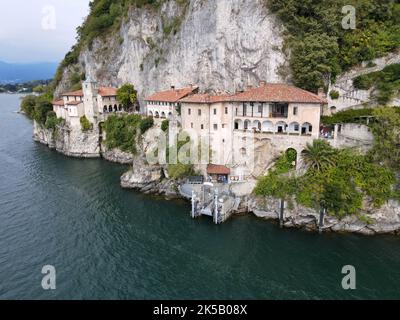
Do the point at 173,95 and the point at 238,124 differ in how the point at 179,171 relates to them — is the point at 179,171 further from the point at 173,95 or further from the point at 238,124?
the point at 173,95

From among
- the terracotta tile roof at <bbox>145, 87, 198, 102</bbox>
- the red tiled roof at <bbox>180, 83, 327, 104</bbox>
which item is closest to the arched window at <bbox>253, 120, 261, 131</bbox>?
the red tiled roof at <bbox>180, 83, 327, 104</bbox>

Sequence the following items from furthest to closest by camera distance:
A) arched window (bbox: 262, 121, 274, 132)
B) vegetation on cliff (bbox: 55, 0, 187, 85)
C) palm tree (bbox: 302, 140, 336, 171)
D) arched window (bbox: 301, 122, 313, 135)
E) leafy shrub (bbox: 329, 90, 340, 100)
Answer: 1. vegetation on cliff (bbox: 55, 0, 187, 85)
2. leafy shrub (bbox: 329, 90, 340, 100)
3. arched window (bbox: 262, 121, 274, 132)
4. arched window (bbox: 301, 122, 313, 135)
5. palm tree (bbox: 302, 140, 336, 171)

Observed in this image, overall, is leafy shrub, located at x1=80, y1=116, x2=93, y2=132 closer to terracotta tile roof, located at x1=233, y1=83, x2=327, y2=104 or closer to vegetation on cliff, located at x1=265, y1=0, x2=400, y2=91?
terracotta tile roof, located at x1=233, y1=83, x2=327, y2=104

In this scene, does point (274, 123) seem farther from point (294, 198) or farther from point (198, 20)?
point (198, 20)

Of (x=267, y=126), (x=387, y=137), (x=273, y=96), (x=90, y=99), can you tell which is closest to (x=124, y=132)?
(x=90, y=99)

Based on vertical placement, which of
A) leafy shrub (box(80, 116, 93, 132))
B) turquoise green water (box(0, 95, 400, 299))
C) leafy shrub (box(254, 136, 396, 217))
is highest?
leafy shrub (box(80, 116, 93, 132))

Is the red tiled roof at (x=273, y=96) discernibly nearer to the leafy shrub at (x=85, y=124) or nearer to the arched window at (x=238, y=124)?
the arched window at (x=238, y=124)
